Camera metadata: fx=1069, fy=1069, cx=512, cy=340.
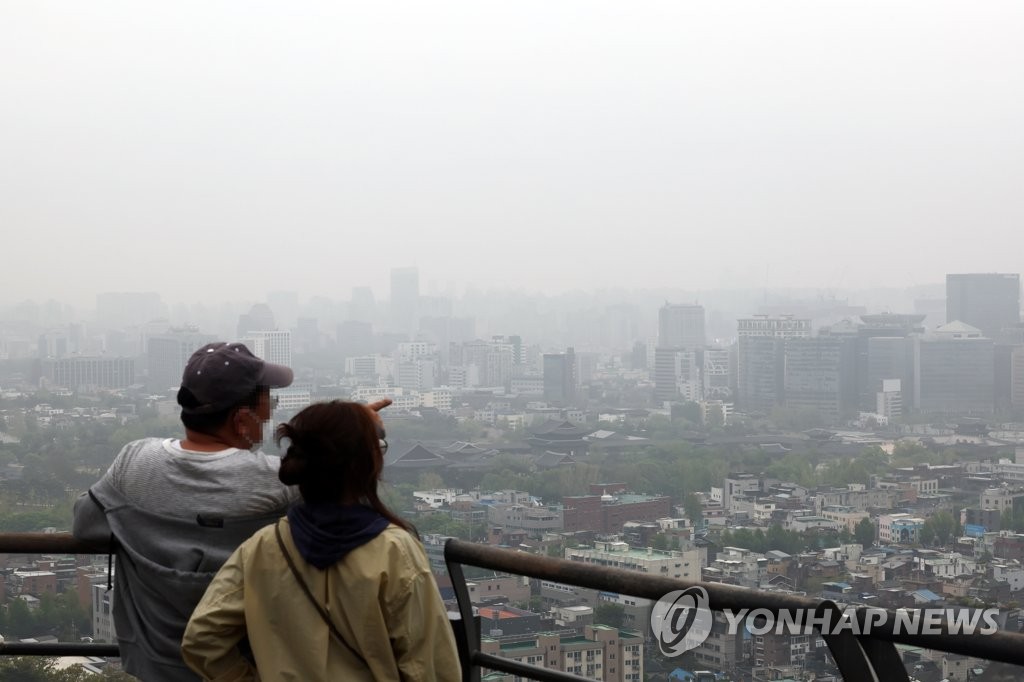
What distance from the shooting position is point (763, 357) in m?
41.8

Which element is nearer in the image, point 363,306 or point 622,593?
point 622,593

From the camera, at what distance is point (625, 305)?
5400cm

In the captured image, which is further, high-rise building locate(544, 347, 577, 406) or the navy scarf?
high-rise building locate(544, 347, 577, 406)

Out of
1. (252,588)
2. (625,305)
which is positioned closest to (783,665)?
(252,588)

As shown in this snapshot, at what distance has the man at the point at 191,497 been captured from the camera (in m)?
1.80

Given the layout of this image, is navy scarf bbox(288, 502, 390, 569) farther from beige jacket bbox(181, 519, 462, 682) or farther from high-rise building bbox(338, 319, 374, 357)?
high-rise building bbox(338, 319, 374, 357)

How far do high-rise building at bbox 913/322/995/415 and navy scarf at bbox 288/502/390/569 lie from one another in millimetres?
35216

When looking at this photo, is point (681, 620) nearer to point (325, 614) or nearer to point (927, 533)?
point (325, 614)

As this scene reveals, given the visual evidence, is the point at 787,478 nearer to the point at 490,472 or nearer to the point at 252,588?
the point at 490,472

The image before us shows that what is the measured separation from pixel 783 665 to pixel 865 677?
408 millimetres

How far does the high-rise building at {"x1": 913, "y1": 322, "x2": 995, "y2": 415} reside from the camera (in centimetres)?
3428

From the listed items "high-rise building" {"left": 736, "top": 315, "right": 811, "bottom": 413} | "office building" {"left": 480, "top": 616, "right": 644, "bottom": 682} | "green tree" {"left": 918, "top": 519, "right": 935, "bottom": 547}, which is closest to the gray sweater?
"office building" {"left": 480, "top": 616, "right": 644, "bottom": 682}

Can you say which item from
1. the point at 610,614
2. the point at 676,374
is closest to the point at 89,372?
the point at 676,374

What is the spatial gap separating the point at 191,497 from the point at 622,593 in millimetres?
765
